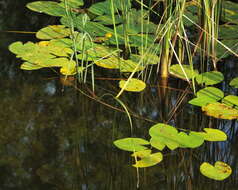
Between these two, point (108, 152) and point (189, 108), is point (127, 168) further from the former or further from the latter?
point (189, 108)

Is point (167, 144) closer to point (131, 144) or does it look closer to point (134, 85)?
point (131, 144)

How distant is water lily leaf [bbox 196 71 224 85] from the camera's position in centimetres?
223

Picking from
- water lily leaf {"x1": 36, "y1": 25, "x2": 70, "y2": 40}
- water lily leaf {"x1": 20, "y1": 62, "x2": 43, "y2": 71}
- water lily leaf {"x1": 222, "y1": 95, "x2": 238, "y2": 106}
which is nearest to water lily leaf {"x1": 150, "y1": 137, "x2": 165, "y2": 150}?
water lily leaf {"x1": 222, "y1": 95, "x2": 238, "y2": 106}

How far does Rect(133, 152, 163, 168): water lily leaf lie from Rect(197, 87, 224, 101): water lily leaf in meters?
0.47

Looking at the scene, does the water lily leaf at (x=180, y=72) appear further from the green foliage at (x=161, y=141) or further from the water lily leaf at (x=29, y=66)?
the water lily leaf at (x=29, y=66)

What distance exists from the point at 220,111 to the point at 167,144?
334 mm

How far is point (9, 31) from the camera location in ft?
8.48

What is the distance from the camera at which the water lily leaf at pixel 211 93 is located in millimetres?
2101

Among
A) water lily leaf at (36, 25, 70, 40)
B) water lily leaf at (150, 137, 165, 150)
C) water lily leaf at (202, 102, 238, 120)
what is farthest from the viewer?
water lily leaf at (36, 25, 70, 40)

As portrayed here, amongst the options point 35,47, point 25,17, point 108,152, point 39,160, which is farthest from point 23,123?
point 25,17

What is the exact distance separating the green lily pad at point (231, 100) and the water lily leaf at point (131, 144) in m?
0.46

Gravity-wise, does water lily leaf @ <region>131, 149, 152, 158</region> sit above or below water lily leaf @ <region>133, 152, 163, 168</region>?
above

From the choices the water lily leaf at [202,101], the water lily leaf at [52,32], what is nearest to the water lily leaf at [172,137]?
the water lily leaf at [202,101]

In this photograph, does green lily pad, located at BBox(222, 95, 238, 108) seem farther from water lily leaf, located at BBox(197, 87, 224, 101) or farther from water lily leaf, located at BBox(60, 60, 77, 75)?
water lily leaf, located at BBox(60, 60, 77, 75)
